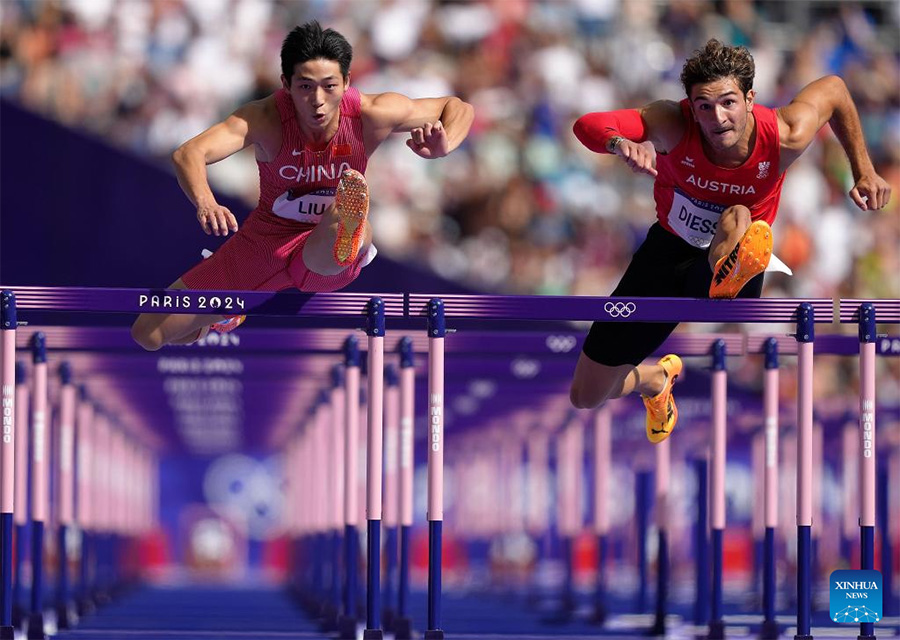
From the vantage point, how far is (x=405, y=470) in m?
8.13

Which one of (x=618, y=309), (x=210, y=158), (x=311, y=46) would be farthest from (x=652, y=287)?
(x=210, y=158)

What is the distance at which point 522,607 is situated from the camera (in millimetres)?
13641

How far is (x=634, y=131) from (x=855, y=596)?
2068mm

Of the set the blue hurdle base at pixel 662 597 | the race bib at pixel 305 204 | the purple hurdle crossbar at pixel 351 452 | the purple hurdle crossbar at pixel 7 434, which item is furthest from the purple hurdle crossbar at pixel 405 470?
the purple hurdle crossbar at pixel 7 434

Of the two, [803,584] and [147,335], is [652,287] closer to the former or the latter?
[803,584]

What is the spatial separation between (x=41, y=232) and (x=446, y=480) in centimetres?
1122

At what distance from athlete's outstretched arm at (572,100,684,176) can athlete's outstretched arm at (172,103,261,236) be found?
4.36 feet

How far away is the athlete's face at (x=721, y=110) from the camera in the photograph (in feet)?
24.1

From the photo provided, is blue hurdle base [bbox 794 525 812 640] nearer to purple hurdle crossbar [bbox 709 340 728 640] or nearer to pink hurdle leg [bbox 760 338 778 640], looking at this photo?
pink hurdle leg [bbox 760 338 778 640]

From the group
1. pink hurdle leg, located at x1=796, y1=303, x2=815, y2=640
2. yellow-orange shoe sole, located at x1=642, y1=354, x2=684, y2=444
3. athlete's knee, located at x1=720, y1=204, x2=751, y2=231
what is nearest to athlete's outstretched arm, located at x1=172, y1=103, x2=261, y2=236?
athlete's knee, located at x1=720, y1=204, x2=751, y2=231

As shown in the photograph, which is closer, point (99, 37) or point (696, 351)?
point (696, 351)

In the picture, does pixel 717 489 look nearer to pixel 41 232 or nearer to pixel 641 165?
pixel 641 165

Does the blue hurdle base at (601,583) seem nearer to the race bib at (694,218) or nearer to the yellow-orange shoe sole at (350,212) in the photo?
→ the race bib at (694,218)

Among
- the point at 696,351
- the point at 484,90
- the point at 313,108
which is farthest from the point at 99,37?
the point at 313,108
